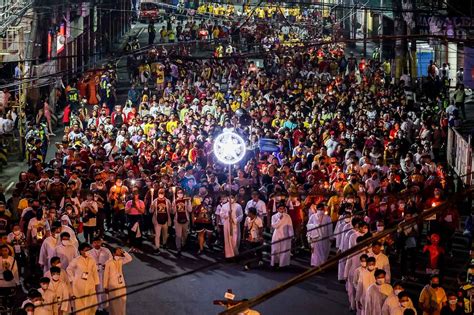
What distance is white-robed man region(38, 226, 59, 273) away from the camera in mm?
17391

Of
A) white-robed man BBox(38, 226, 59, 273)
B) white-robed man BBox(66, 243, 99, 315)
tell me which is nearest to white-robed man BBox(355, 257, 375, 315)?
white-robed man BBox(66, 243, 99, 315)

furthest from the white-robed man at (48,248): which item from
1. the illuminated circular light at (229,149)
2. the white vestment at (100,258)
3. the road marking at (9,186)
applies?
the road marking at (9,186)

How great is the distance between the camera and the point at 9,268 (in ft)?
55.0

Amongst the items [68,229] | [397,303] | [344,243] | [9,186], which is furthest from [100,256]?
[9,186]

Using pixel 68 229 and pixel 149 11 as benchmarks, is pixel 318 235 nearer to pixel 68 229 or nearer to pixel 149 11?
pixel 68 229

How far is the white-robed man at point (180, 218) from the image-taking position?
20469 millimetres

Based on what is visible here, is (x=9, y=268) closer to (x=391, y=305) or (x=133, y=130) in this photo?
(x=391, y=305)

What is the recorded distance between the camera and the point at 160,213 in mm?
20531

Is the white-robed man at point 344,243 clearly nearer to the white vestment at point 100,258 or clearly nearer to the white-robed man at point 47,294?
the white vestment at point 100,258

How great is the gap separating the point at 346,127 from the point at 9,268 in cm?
1239

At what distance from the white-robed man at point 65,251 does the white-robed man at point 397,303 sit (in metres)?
5.53

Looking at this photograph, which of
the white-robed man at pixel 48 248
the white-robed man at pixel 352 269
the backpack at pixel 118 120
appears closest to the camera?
the white-robed man at pixel 352 269

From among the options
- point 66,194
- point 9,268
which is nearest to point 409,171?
point 66,194

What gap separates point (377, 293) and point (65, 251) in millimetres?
5452
